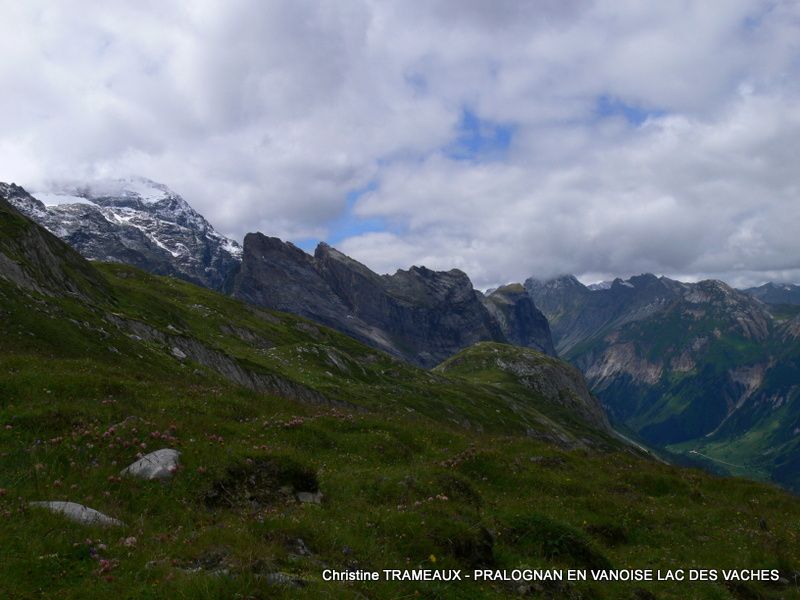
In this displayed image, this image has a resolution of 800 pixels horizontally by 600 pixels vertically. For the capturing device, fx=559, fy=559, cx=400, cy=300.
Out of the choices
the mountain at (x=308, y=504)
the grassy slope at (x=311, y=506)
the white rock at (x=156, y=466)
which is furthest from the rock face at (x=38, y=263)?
the white rock at (x=156, y=466)

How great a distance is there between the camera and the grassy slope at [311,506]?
11648 mm

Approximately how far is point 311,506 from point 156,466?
491 cm

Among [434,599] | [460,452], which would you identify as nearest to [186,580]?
[434,599]

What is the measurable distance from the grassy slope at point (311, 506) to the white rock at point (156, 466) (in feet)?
1.32

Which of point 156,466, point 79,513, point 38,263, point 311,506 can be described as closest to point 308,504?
point 311,506

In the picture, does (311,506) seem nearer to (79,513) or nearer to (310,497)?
(310,497)

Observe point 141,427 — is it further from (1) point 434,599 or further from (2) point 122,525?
(1) point 434,599

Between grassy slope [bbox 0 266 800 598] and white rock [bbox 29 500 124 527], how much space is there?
1.57 ft

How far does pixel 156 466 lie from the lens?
17.1 meters

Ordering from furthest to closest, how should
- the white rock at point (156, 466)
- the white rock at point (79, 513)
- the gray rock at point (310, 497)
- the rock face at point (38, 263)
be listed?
the rock face at point (38, 263)
the gray rock at point (310, 497)
the white rock at point (156, 466)
the white rock at point (79, 513)

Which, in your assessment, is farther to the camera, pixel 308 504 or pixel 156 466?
pixel 308 504

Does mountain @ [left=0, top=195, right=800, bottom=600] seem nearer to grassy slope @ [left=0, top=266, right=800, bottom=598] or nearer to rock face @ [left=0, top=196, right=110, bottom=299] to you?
grassy slope @ [left=0, top=266, right=800, bottom=598]

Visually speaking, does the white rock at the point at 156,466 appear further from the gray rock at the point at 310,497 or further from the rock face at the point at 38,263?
the rock face at the point at 38,263

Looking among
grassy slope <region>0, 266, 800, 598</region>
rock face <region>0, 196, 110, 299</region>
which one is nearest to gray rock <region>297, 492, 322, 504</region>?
grassy slope <region>0, 266, 800, 598</region>
